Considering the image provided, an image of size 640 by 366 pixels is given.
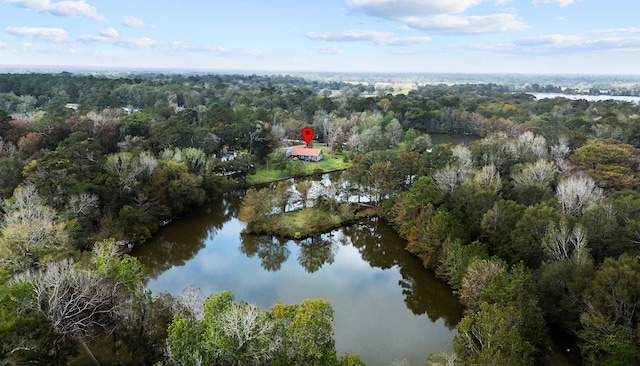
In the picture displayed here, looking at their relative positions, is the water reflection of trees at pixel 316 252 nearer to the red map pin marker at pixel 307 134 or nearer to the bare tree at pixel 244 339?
the bare tree at pixel 244 339

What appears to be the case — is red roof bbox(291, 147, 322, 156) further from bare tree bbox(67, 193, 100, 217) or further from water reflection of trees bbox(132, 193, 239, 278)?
bare tree bbox(67, 193, 100, 217)

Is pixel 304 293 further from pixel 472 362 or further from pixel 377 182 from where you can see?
pixel 377 182

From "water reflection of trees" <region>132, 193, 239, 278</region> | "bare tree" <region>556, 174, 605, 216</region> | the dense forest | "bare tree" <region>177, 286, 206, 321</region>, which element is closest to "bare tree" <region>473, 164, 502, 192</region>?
the dense forest

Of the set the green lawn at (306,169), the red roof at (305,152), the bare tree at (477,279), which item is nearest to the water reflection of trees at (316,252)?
the bare tree at (477,279)

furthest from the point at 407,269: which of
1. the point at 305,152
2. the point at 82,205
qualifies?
the point at 305,152

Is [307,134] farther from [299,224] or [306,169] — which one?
[299,224]

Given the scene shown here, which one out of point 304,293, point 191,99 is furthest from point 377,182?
point 191,99
